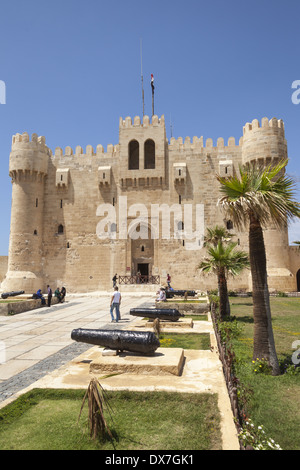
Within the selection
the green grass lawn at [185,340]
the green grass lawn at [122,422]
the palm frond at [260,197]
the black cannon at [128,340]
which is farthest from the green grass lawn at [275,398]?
the palm frond at [260,197]

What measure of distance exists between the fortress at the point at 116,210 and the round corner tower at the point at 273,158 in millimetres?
539

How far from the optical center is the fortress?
24.5 m

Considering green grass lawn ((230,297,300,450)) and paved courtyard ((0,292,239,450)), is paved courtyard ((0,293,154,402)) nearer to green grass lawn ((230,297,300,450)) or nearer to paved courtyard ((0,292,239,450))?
paved courtyard ((0,292,239,450))

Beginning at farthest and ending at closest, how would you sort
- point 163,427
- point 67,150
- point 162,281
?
1. point 67,150
2. point 162,281
3. point 163,427

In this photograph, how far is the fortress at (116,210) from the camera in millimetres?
24484

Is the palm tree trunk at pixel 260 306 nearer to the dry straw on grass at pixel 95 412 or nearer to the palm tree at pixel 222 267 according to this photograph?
the dry straw on grass at pixel 95 412

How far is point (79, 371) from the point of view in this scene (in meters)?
5.25

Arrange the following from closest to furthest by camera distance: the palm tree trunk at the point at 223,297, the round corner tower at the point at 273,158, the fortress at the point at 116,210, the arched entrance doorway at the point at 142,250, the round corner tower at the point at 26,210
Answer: the palm tree trunk at the point at 223,297 → the round corner tower at the point at 273,158 → the fortress at the point at 116,210 → the round corner tower at the point at 26,210 → the arched entrance doorway at the point at 142,250

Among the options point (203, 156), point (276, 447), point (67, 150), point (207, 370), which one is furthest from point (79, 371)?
point (67, 150)

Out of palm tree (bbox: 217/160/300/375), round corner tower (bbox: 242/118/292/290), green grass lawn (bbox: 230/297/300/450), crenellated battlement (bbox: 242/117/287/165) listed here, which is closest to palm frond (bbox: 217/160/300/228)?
palm tree (bbox: 217/160/300/375)

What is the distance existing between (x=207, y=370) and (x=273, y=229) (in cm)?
1915

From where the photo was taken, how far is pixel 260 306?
5.82 m

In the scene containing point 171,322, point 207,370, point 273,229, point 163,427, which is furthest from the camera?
point 273,229
